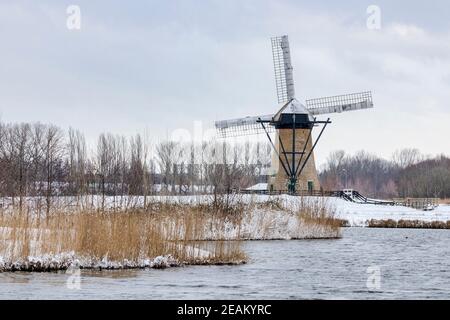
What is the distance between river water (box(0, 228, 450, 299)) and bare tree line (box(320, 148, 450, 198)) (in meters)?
54.3

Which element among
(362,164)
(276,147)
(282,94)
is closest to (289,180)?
(276,147)

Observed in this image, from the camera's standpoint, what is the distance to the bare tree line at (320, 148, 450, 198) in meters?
88.2

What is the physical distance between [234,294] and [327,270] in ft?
17.2

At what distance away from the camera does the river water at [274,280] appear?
599 inches

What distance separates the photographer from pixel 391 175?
137 m

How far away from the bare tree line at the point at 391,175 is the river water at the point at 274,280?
54335 mm

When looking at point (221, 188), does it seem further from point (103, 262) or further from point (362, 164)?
point (362, 164)

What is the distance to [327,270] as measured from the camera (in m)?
19.9

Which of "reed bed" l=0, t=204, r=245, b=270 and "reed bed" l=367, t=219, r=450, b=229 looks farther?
"reed bed" l=367, t=219, r=450, b=229
